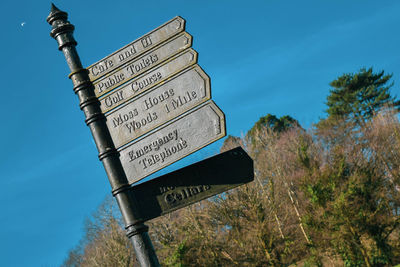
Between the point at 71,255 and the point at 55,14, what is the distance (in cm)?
6749

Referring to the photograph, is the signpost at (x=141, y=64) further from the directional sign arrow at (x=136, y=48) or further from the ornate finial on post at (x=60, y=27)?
the ornate finial on post at (x=60, y=27)

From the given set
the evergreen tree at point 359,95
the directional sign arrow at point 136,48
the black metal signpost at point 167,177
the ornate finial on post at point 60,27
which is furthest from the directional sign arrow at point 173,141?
the evergreen tree at point 359,95

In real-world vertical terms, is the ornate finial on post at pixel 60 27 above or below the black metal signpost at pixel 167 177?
above

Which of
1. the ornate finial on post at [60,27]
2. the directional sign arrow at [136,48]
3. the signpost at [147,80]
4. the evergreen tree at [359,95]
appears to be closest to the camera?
the signpost at [147,80]

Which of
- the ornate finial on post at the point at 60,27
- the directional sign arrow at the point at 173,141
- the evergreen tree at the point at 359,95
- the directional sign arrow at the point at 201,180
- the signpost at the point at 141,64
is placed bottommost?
the directional sign arrow at the point at 201,180

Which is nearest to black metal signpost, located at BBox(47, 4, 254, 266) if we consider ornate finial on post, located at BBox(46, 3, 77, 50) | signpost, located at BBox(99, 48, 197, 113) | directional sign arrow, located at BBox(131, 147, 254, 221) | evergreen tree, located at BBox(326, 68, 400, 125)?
directional sign arrow, located at BBox(131, 147, 254, 221)

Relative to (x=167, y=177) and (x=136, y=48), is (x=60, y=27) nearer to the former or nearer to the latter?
(x=136, y=48)

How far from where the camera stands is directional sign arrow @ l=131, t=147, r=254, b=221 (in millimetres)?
3396

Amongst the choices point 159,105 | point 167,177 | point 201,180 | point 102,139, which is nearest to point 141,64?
point 159,105

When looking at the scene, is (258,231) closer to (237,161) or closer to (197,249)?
(197,249)

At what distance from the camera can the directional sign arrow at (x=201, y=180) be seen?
11.1ft

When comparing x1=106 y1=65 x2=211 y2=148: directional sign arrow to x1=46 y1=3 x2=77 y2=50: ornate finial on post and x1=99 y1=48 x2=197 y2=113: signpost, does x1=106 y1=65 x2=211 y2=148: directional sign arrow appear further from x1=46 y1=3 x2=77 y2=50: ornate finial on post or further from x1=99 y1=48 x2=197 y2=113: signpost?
x1=46 y1=3 x2=77 y2=50: ornate finial on post

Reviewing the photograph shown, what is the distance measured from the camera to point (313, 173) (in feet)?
76.0

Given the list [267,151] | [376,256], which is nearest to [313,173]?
[376,256]
